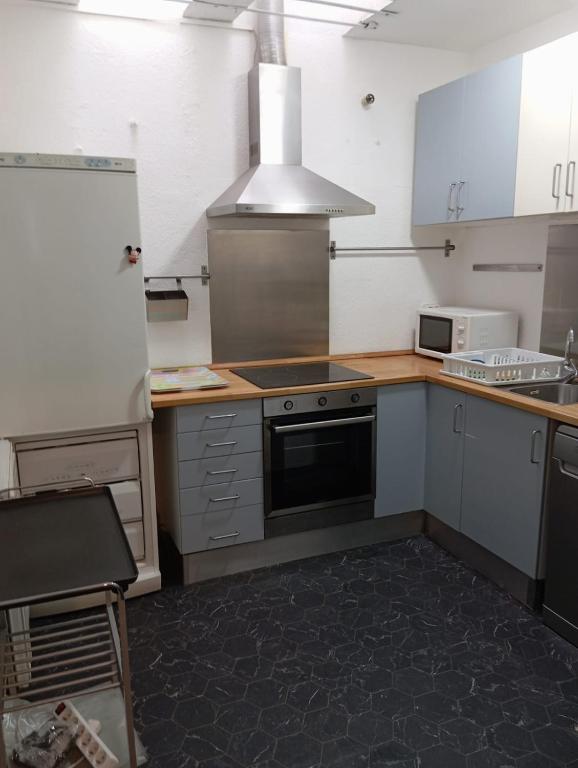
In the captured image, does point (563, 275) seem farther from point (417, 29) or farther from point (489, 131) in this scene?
point (417, 29)

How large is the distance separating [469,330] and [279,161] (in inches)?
51.3

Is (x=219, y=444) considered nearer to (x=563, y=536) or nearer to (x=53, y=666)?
(x=53, y=666)

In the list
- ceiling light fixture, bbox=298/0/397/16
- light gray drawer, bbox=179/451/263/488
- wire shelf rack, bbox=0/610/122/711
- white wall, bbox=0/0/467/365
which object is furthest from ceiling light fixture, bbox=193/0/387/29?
wire shelf rack, bbox=0/610/122/711

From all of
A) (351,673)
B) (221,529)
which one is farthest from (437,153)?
(351,673)

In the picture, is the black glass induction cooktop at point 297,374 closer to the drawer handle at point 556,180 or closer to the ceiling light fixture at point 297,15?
the drawer handle at point 556,180

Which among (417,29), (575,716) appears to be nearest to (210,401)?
(575,716)

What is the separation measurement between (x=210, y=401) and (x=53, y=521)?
1254 mm

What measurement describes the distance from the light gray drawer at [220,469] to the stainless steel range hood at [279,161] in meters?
1.13

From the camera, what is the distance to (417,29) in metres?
3.28

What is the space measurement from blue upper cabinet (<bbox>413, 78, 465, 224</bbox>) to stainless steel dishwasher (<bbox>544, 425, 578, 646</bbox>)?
4.96 ft

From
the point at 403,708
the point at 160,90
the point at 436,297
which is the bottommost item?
the point at 403,708

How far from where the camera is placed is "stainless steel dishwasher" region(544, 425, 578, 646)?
237cm

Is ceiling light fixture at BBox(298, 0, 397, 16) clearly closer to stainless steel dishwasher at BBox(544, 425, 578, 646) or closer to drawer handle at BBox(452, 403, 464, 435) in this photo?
drawer handle at BBox(452, 403, 464, 435)

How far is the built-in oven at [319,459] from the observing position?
9.66 feet
